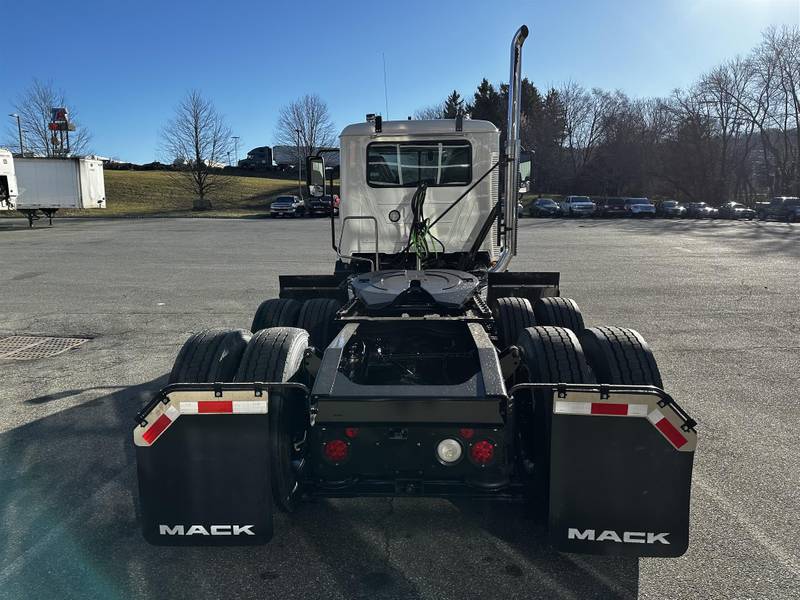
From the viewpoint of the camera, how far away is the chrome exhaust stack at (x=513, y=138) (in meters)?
5.33

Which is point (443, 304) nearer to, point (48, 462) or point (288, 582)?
point (288, 582)

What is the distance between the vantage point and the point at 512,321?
4867mm

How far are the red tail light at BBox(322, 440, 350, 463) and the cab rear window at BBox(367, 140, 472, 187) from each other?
14.0 feet

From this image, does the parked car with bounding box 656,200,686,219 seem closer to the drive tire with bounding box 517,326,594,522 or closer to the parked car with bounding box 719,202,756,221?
the parked car with bounding box 719,202,756,221

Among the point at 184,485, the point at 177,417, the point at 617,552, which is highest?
the point at 177,417

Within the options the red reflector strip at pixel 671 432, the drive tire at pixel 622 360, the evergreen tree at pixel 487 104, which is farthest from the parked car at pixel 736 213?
the red reflector strip at pixel 671 432

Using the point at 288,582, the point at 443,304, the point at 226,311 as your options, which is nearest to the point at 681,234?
the point at 226,311

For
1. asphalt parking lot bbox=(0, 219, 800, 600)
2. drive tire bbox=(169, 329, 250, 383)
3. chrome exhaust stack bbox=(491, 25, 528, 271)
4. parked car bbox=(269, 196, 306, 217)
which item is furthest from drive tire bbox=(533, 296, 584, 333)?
parked car bbox=(269, 196, 306, 217)

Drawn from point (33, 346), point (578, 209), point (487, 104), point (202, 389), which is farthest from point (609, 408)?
point (487, 104)

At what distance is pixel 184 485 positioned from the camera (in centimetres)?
276

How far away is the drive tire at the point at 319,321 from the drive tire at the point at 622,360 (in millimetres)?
2354

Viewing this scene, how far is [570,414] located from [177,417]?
5.88 feet

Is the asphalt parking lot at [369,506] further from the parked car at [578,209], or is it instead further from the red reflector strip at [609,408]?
the parked car at [578,209]

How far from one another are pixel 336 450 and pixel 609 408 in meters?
1.28
